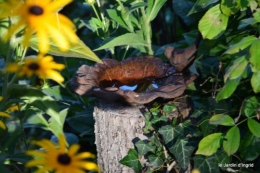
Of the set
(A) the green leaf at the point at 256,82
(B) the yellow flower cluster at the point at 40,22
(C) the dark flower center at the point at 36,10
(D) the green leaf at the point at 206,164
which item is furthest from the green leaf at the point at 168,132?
(C) the dark flower center at the point at 36,10

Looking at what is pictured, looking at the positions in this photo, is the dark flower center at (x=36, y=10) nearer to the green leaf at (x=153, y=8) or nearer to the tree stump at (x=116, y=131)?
the tree stump at (x=116, y=131)

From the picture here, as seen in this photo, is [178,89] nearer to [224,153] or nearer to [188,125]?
[188,125]

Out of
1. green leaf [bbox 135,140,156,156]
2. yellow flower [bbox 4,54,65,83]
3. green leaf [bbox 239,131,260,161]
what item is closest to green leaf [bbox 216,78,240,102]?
green leaf [bbox 239,131,260,161]

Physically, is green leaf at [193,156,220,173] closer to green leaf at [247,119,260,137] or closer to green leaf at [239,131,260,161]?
green leaf at [239,131,260,161]

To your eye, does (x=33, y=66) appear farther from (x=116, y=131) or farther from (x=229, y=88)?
(x=229, y=88)

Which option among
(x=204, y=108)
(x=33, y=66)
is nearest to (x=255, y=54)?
(x=204, y=108)

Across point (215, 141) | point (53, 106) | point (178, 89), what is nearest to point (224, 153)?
point (215, 141)

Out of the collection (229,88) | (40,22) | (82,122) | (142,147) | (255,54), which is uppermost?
(40,22)
